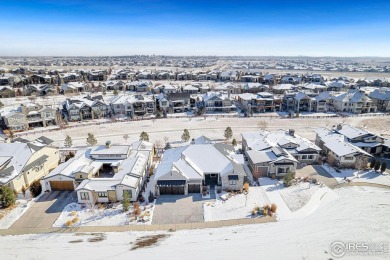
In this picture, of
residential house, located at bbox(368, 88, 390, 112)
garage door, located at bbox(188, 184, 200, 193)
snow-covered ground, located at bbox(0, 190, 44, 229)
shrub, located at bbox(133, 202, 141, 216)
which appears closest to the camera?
snow-covered ground, located at bbox(0, 190, 44, 229)

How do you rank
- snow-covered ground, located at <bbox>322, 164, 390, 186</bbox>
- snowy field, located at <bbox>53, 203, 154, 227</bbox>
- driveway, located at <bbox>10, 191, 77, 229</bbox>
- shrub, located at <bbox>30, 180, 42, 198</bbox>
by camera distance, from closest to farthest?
driveway, located at <bbox>10, 191, 77, 229</bbox>, snowy field, located at <bbox>53, 203, 154, 227</bbox>, shrub, located at <bbox>30, 180, 42, 198</bbox>, snow-covered ground, located at <bbox>322, 164, 390, 186</bbox>

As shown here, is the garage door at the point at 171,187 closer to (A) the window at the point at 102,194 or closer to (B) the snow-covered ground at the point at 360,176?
(A) the window at the point at 102,194

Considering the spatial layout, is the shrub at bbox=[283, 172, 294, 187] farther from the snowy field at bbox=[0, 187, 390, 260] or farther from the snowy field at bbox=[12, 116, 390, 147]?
the snowy field at bbox=[12, 116, 390, 147]

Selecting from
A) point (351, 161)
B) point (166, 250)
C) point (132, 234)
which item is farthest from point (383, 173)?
point (132, 234)

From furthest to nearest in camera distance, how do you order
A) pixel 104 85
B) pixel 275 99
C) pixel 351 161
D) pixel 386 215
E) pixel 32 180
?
pixel 104 85
pixel 275 99
pixel 351 161
pixel 32 180
pixel 386 215

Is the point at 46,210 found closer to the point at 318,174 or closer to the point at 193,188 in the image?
the point at 193,188

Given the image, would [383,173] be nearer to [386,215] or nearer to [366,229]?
[386,215]

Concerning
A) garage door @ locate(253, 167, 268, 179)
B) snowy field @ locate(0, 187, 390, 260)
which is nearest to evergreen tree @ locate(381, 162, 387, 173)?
snowy field @ locate(0, 187, 390, 260)
